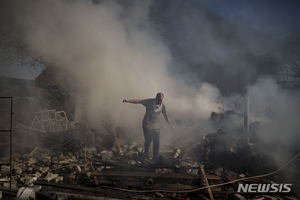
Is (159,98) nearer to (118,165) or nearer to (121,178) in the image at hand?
(118,165)

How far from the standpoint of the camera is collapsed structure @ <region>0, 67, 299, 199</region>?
358 centimetres

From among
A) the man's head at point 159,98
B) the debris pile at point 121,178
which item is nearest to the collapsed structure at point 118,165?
the debris pile at point 121,178

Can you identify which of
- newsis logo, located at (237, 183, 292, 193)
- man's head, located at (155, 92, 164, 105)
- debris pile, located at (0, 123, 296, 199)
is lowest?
newsis logo, located at (237, 183, 292, 193)

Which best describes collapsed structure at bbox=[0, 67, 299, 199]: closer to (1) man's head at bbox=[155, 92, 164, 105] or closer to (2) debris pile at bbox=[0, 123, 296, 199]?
(2) debris pile at bbox=[0, 123, 296, 199]

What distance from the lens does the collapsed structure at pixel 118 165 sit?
358 cm

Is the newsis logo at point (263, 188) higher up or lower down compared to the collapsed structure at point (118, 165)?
lower down

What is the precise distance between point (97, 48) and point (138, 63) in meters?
2.99

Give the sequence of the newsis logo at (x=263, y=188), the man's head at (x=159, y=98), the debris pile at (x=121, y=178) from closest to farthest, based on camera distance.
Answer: the debris pile at (x=121, y=178)
the newsis logo at (x=263, y=188)
the man's head at (x=159, y=98)

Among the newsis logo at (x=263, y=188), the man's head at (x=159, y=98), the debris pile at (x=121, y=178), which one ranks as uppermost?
the man's head at (x=159, y=98)

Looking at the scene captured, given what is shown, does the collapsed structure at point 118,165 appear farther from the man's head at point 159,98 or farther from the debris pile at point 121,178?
the man's head at point 159,98

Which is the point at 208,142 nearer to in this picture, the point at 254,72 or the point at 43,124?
the point at 43,124

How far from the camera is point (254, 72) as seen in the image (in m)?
17.9

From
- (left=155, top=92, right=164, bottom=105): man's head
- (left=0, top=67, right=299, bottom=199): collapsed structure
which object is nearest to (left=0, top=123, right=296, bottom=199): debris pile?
(left=0, top=67, right=299, bottom=199): collapsed structure

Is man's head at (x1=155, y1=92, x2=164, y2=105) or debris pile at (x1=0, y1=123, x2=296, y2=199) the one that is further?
man's head at (x1=155, y1=92, x2=164, y2=105)
